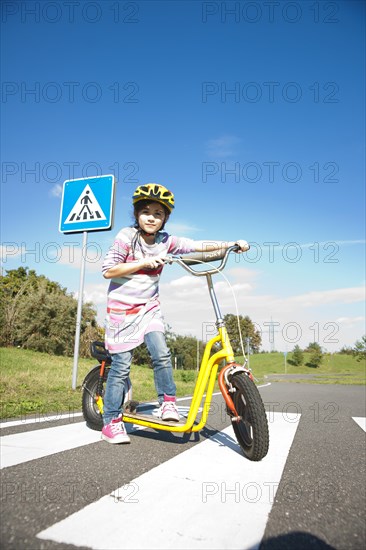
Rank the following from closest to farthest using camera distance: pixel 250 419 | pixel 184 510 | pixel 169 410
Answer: pixel 184 510 → pixel 250 419 → pixel 169 410

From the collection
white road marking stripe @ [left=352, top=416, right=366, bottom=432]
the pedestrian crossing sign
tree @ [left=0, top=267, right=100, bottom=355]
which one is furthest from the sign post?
tree @ [left=0, top=267, right=100, bottom=355]

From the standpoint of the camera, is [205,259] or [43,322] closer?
[205,259]

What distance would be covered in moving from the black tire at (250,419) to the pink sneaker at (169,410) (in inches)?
20.0

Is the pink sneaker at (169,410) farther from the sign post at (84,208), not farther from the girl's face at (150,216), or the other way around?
the sign post at (84,208)

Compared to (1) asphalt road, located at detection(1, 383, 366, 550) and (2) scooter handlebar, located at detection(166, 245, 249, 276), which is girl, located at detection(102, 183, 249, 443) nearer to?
(2) scooter handlebar, located at detection(166, 245, 249, 276)

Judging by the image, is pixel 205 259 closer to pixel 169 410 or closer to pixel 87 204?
pixel 169 410

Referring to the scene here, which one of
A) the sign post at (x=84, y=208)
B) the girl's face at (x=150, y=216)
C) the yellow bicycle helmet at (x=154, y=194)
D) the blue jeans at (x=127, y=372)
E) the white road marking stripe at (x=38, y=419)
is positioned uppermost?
the sign post at (x=84, y=208)

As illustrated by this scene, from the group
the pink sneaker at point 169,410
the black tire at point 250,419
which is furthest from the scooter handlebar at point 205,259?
the pink sneaker at point 169,410

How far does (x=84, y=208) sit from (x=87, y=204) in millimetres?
88

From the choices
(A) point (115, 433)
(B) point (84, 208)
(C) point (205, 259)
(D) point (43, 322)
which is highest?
(B) point (84, 208)

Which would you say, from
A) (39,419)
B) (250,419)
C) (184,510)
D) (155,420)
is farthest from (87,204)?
(184,510)

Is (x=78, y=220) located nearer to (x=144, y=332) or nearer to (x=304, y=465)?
(x=144, y=332)

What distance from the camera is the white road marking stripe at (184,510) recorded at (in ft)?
3.98

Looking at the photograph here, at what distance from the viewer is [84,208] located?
6.31 meters
